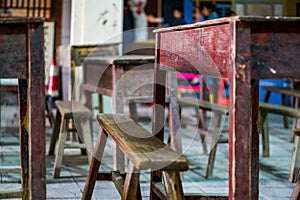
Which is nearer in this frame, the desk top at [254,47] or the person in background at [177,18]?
the desk top at [254,47]

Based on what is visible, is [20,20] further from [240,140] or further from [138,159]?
[240,140]

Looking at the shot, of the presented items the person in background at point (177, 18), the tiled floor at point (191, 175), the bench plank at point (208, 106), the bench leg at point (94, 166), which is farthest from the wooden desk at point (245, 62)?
the person in background at point (177, 18)

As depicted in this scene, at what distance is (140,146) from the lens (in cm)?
244

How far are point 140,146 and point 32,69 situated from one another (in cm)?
56

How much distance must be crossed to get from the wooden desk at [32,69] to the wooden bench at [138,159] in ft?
1.15

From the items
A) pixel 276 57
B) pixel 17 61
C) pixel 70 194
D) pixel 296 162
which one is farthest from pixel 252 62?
pixel 296 162

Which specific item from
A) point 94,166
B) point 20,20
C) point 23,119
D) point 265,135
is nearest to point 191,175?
point 265,135

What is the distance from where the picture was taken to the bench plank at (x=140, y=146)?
214cm

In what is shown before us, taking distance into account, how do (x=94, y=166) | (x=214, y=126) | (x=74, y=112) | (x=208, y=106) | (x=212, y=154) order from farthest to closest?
(x=208, y=106) → (x=214, y=126) → (x=74, y=112) → (x=212, y=154) → (x=94, y=166)

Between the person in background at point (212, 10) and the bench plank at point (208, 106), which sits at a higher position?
the person in background at point (212, 10)

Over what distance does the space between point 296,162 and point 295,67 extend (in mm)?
2028

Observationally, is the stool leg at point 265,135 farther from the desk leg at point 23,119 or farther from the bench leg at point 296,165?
the desk leg at point 23,119

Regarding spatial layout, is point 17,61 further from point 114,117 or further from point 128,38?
point 128,38

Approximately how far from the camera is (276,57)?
2086 mm
